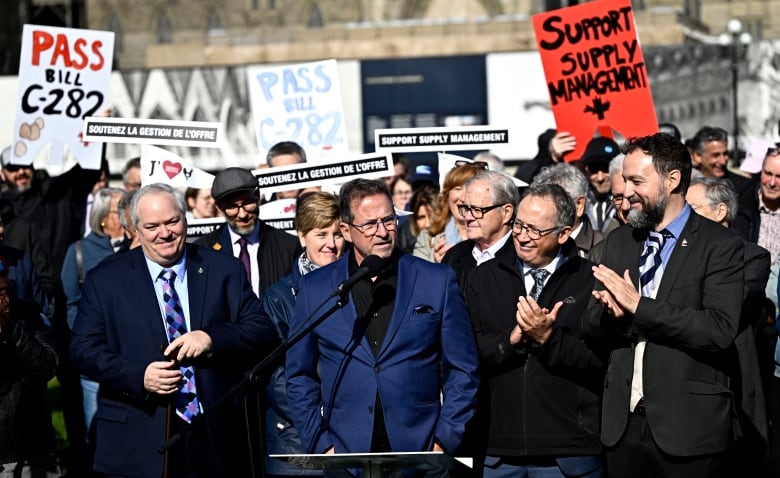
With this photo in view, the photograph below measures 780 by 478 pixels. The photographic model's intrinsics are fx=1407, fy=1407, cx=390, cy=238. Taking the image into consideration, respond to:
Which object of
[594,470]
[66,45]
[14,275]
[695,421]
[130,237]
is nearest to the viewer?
[695,421]

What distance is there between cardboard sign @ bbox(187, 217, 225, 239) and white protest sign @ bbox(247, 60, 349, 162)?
76.2 inches

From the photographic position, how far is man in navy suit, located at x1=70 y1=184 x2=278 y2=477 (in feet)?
21.2

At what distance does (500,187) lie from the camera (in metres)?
7.47

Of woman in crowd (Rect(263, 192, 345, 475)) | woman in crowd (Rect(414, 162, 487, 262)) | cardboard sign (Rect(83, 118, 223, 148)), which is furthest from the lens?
cardboard sign (Rect(83, 118, 223, 148))

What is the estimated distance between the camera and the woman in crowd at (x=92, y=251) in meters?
10.0

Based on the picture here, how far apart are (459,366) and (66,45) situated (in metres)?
6.15

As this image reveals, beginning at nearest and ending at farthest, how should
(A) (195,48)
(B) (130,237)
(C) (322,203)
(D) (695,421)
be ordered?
(D) (695,421) → (C) (322,203) → (B) (130,237) → (A) (195,48)

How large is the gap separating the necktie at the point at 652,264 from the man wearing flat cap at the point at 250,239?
271cm

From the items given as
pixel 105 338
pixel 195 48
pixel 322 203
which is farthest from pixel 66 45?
pixel 195 48

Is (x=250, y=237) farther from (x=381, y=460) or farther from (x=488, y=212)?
(x=381, y=460)

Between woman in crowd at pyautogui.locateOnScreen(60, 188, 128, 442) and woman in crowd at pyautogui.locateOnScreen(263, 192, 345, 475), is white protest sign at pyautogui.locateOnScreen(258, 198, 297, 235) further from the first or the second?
woman in crowd at pyautogui.locateOnScreen(263, 192, 345, 475)

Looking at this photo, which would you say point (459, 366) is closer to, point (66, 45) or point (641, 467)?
point (641, 467)

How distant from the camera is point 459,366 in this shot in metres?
6.13

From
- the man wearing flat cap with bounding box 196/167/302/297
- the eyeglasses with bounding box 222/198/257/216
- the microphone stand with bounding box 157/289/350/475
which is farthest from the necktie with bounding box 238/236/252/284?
the microphone stand with bounding box 157/289/350/475
